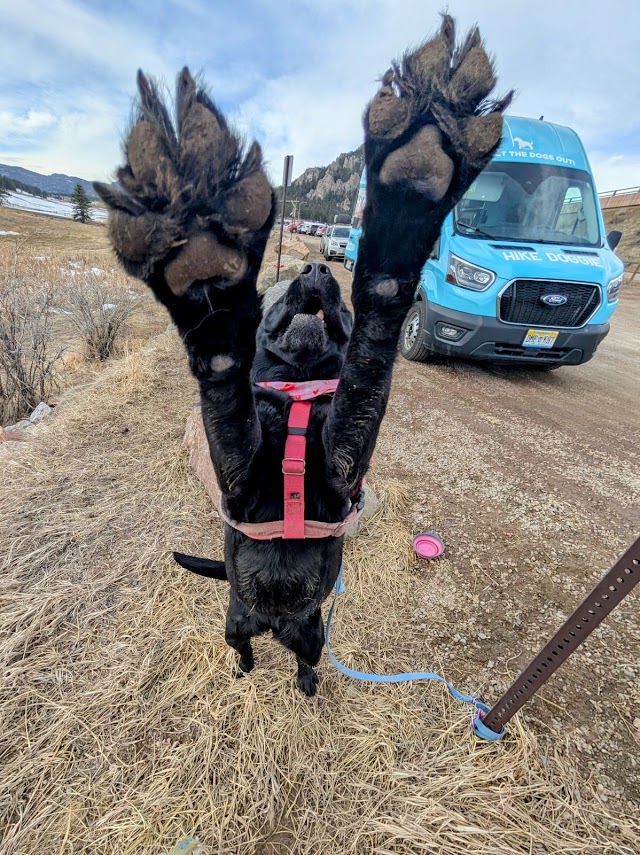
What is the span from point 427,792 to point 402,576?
44.1 inches

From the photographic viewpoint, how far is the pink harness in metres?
1.14

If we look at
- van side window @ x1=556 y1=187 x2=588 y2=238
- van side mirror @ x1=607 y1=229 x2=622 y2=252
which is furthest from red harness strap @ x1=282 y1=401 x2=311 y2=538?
van side mirror @ x1=607 y1=229 x2=622 y2=252

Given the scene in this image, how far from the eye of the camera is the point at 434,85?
2.38 ft

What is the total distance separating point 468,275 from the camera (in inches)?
184

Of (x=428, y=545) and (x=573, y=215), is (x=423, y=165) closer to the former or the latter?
(x=428, y=545)

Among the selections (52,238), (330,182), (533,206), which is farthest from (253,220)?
(330,182)

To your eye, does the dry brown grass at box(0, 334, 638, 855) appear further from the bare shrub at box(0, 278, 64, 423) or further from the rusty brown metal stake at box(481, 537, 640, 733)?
the bare shrub at box(0, 278, 64, 423)

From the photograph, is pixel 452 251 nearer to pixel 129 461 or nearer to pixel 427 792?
pixel 129 461

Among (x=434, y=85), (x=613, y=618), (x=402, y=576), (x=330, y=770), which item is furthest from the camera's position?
(x=402, y=576)

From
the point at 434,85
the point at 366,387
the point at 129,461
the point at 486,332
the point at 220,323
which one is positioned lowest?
the point at 129,461

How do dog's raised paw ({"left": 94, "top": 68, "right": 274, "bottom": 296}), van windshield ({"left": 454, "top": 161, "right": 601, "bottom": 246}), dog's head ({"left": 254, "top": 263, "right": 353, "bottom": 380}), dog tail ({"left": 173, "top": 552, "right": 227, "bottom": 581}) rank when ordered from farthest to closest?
van windshield ({"left": 454, "top": 161, "right": 601, "bottom": 246})
dog tail ({"left": 173, "top": 552, "right": 227, "bottom": 581})
dog's head ({"left": 254, "top": 263, "right": 353, "bottom": 380})
dog's raised paw ({"left": 94, "top": 68, "right": 274, "bottom": 296})

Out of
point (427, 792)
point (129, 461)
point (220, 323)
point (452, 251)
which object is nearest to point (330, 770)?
point (427, 792)

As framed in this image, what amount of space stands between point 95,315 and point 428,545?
21.5 ft

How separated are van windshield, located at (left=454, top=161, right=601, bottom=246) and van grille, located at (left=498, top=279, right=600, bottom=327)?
2.61ft
